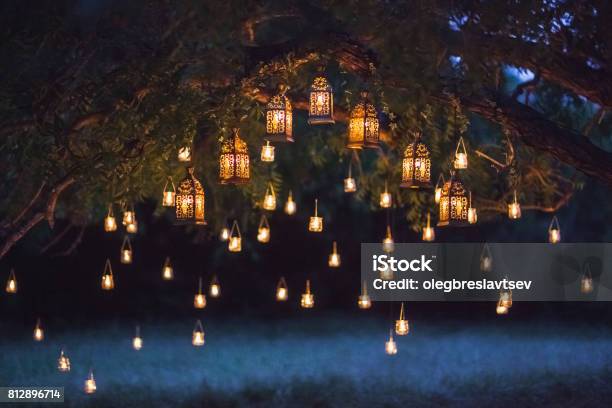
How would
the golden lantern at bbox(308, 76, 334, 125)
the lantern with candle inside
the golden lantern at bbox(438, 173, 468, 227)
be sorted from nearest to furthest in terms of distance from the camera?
the golden lantern at bbox(308, 76, 334, 125) → the lantern with candle inside → the golden lantern at bbox(438, 173, 468, 227)

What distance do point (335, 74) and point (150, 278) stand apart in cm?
646

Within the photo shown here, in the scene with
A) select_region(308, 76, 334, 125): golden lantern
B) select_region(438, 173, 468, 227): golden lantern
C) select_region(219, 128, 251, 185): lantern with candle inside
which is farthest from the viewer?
select_region(438, 173, 468, 227): golden lantern

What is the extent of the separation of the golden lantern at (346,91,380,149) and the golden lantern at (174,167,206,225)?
1.21m

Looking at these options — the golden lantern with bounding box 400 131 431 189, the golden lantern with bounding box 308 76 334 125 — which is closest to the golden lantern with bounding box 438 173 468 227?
the golden lantern with bounding box 400 131 431 189

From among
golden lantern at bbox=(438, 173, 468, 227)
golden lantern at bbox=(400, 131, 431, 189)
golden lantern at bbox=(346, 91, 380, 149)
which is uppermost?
golden lantern at bbox=(346, 91, 380, 149)

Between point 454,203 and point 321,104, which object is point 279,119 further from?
point 454,203

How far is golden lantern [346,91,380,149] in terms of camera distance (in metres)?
6.79

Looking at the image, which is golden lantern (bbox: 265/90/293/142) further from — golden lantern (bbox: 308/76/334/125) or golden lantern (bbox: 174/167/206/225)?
golden lantern (bbox: 174/167/206/225)

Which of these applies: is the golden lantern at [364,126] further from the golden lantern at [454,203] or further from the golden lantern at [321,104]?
the golden lantern at [454,203]

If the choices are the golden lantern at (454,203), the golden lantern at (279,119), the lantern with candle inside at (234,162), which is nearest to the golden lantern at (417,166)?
the golden lantern at (454,203)

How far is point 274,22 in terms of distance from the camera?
11.8 metres

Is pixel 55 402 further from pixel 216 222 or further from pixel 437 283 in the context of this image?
pixel 437 283

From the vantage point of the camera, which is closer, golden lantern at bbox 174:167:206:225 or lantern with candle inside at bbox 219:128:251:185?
lantern with candle inside at bbox 219:128:251:185

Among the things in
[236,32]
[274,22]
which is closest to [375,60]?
[236,32]
